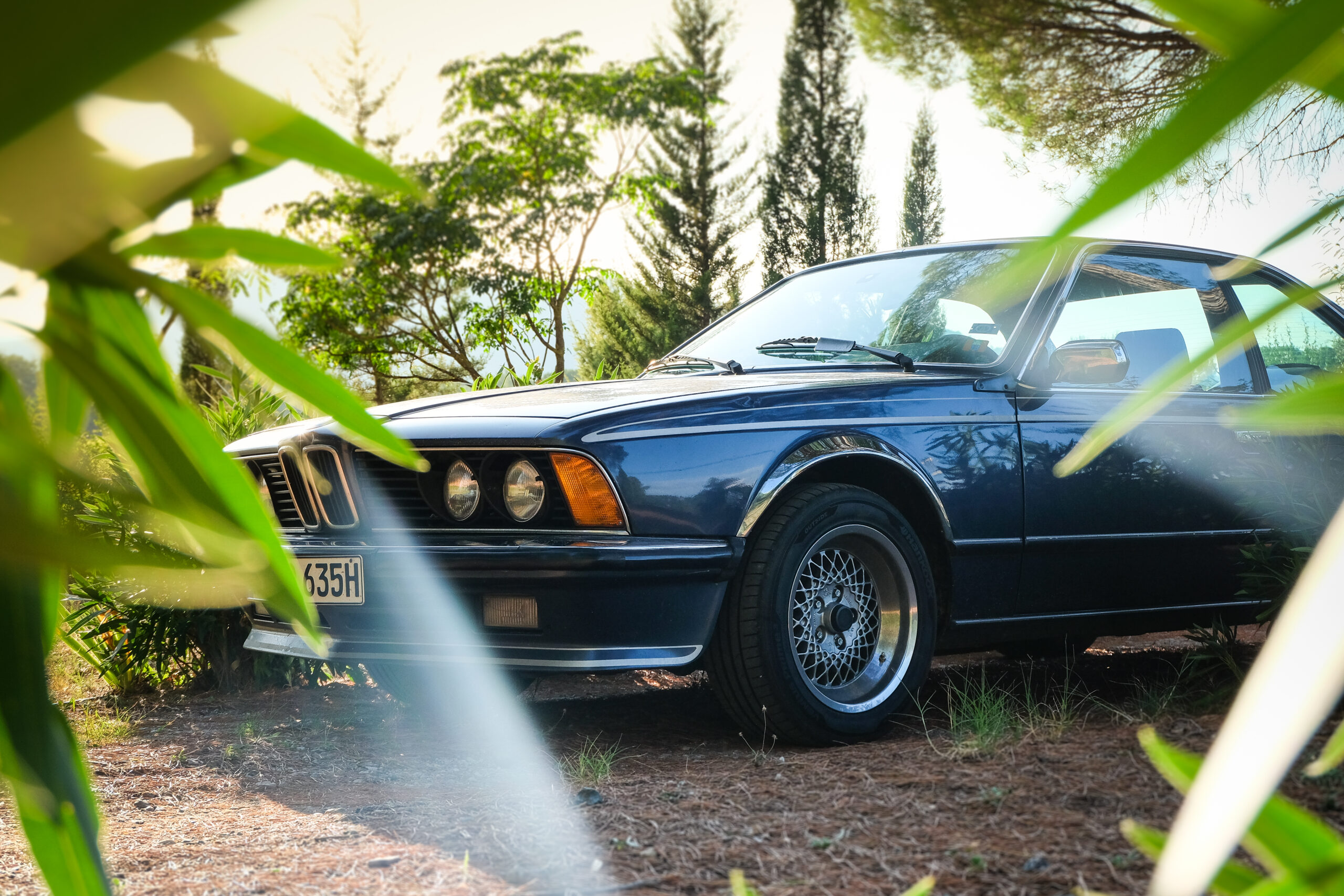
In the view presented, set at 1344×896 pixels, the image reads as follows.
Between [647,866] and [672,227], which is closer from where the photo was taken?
[647,866]

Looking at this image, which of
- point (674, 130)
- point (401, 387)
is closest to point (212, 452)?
point (401, 387)

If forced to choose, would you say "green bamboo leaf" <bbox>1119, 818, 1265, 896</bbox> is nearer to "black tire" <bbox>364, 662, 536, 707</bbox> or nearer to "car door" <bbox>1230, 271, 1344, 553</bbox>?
"car door" <bbox>1230, 271, 1344, 553</bbox>

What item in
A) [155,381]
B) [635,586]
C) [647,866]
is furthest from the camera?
[635,586]

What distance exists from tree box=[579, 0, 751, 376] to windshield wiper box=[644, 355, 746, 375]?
3596 cm

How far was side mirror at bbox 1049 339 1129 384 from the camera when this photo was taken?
3.55m

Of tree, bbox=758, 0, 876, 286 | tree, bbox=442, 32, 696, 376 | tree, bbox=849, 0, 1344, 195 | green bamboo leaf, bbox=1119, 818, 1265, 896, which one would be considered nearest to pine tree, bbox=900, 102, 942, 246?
tree, bbox=758, 0, 876, 286

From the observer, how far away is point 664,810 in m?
2.49

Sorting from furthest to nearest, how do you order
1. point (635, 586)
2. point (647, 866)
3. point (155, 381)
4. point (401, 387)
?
point (401, 387)
point (635, 586)
point (647, 866)
point (155, 381)

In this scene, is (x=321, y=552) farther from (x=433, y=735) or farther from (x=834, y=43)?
(x=834, y=43)

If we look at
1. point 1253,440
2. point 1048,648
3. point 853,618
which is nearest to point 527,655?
point 853,618

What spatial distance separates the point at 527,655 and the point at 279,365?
8.26 feet

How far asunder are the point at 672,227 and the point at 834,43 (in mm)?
8609

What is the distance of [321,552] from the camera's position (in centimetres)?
319

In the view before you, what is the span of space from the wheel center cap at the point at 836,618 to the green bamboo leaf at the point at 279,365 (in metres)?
2.80
